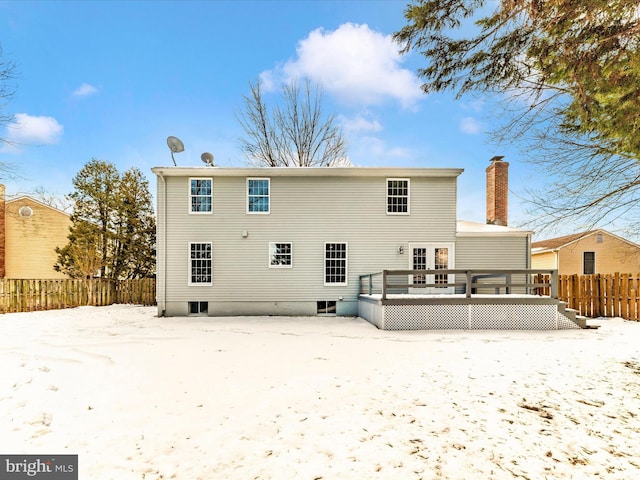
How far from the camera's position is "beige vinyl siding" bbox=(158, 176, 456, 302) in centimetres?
1194

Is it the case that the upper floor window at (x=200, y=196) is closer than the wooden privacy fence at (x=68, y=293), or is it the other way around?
the upper floor window at (x=200, y=196)

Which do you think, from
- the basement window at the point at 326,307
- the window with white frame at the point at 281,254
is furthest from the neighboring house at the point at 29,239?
the basement window at the point at 326,307

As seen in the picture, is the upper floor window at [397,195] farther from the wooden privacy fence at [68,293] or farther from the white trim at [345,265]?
the wooden privacy fence at [68,293]

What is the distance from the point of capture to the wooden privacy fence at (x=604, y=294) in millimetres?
10922

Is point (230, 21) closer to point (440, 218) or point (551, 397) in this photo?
point (440, 218)

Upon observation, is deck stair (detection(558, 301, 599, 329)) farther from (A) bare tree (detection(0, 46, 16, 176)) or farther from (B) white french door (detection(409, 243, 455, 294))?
(A) bare tree (detection(0, 46, 16, 176))

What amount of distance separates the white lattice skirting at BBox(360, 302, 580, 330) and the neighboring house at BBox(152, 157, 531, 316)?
105 inches

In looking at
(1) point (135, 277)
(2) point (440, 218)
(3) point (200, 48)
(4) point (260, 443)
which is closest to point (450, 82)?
(4) point (260, 443)

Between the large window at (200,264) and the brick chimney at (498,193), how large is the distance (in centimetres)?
1283

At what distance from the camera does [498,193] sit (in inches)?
595

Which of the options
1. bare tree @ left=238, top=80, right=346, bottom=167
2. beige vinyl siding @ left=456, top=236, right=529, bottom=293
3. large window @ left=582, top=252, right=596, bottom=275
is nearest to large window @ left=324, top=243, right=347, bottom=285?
beige vinyl siding @ left=456, top=236, right=529, bottom=293

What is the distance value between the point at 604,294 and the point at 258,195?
13.2 metres

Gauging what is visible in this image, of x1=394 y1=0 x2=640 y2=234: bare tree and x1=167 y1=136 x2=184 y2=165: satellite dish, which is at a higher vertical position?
x1=167 y1=136 x2=184 y2=165: satellite dish

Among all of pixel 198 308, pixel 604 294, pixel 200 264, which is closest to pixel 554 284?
pixel 604 294
